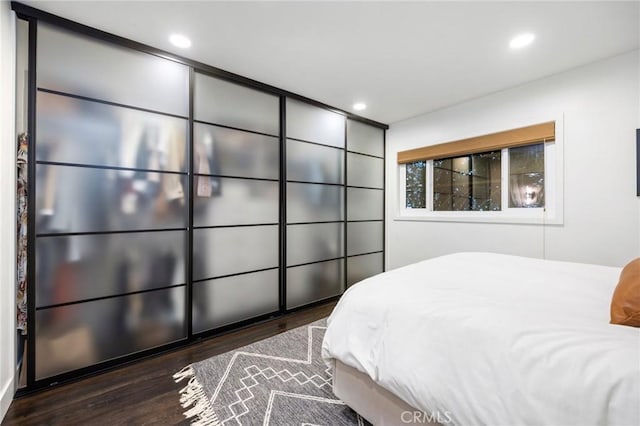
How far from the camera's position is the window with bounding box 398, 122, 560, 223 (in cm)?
272

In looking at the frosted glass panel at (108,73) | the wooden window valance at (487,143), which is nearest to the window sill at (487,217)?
the wooden window valance at (487,143)

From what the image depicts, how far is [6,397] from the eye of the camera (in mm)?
1558

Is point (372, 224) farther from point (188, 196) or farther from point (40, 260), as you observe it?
point (40, 260)

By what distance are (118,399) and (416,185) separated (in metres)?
3.78

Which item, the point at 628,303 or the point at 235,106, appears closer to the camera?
the point at 628,303

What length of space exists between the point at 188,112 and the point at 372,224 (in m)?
2.73

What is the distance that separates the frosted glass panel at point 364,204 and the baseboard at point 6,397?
3167mm

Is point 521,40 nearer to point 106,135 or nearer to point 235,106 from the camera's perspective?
point 235,106

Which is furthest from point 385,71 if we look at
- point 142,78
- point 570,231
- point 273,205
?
point 570,231

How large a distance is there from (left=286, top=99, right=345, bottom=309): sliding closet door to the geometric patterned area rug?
3.24 feet

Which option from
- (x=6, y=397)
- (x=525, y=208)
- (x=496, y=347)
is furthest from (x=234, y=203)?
(x=525, y=208)

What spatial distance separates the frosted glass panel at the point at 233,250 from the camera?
94.3 inches

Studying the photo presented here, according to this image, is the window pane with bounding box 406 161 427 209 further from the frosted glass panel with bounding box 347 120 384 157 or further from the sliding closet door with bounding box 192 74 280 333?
the sliding closet door with bounding box 192 74 280 333

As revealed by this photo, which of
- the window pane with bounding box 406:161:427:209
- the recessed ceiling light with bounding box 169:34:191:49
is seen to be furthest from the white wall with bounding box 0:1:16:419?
the window pane with bounding box 406:161:427:209
